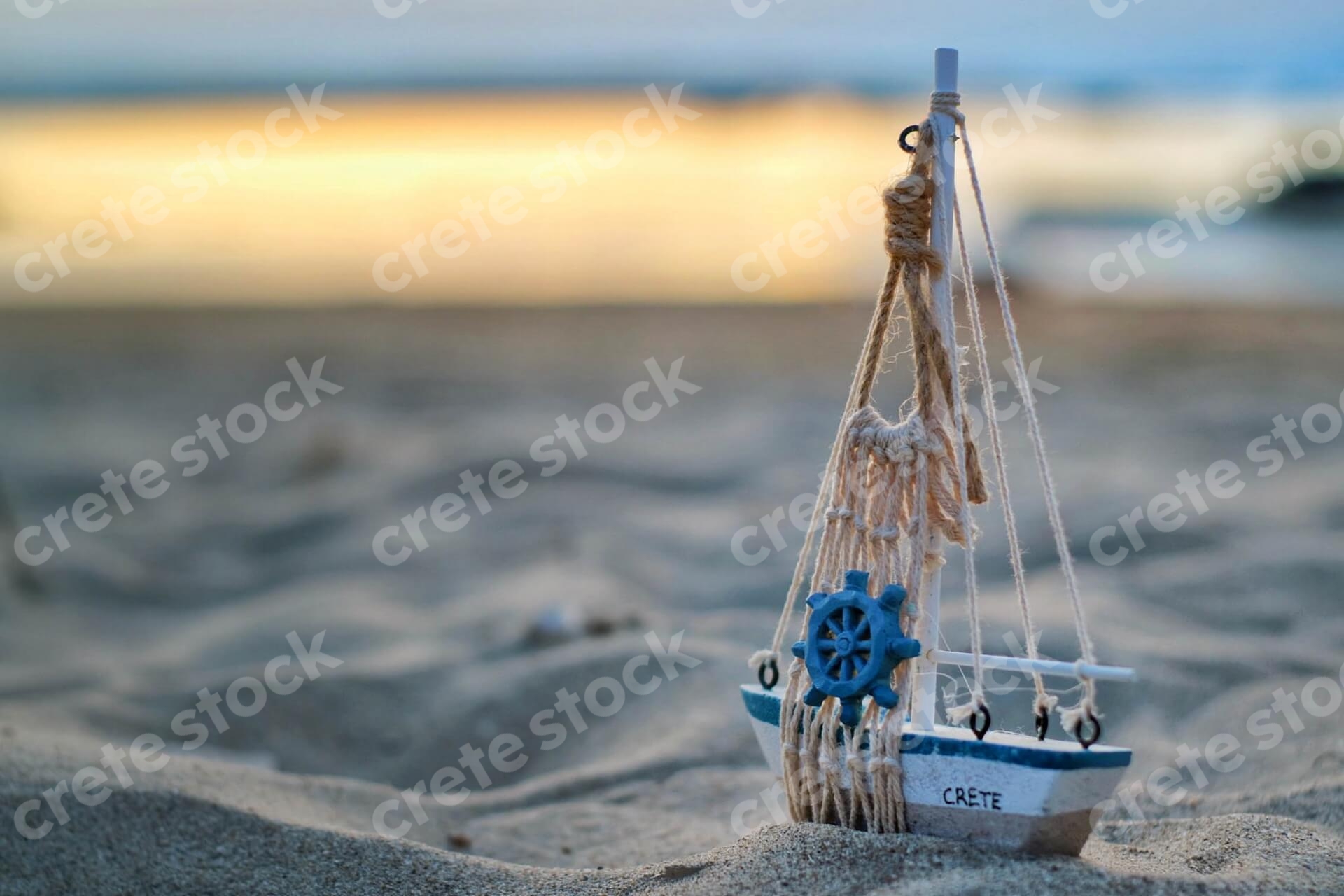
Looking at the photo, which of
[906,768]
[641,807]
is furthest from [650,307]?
[906,768]

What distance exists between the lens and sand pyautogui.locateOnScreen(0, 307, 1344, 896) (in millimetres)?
2785

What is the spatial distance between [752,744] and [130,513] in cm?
532

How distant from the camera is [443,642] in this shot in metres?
5.23
